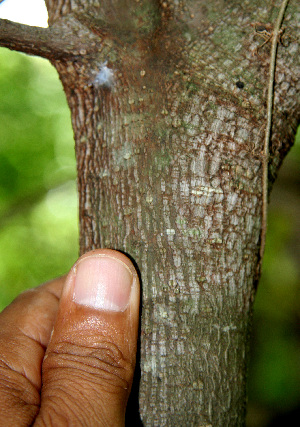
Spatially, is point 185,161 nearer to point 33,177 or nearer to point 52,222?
point 33,177

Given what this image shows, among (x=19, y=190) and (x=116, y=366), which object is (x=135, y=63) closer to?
(x=116, y=366)

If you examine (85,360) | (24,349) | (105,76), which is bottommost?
(24,349)

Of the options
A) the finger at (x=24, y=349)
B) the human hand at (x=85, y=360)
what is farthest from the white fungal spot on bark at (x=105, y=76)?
the finger at (x=24, y=349)

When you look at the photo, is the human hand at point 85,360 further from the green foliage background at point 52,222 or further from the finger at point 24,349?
the green foliage background at point 52,222

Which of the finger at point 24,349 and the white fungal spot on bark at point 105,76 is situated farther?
the white fungal spot on bark at point 105,76

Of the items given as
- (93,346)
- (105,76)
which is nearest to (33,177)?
(105,76)

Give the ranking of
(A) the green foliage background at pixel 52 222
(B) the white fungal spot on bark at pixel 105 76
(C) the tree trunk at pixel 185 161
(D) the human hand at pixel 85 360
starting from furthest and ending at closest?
(A) the green foliage background at pixel 52 222
(B) the white fungal spot on bark at pixel 105 76
(C) the tree trunk at pixel 185 161
(D) the human hand at pixel 85 360
